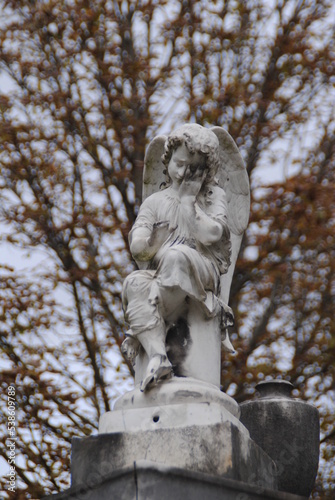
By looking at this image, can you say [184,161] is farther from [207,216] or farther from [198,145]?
A: [207,216]

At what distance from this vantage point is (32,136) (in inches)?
375

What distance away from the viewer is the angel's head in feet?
18.1

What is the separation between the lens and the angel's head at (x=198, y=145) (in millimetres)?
5512

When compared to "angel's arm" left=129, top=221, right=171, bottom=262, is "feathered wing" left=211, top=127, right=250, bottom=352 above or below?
above

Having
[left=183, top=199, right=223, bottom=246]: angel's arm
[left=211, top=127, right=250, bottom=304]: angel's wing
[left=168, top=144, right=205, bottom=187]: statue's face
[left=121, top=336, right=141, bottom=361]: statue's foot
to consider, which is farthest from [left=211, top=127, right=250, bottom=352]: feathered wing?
[left=121, top=336, right=141, bottom=361]: statue's foot

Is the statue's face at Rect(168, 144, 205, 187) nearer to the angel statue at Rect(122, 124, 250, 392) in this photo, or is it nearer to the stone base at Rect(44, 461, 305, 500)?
the angel statue at Rect(122, 124, 250, 392)

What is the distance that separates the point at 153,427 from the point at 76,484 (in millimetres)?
498

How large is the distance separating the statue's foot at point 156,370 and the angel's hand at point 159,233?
0.73 meters

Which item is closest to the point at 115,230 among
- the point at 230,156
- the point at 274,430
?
the point at 230,156

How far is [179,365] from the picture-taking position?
199 inches

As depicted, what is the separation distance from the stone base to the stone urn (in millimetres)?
1258

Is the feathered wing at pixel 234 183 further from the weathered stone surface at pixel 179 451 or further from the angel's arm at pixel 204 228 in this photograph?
the weathered stone surface at pixel 179 451

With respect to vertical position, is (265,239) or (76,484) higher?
(265,239)

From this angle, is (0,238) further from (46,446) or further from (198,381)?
(198,381)
